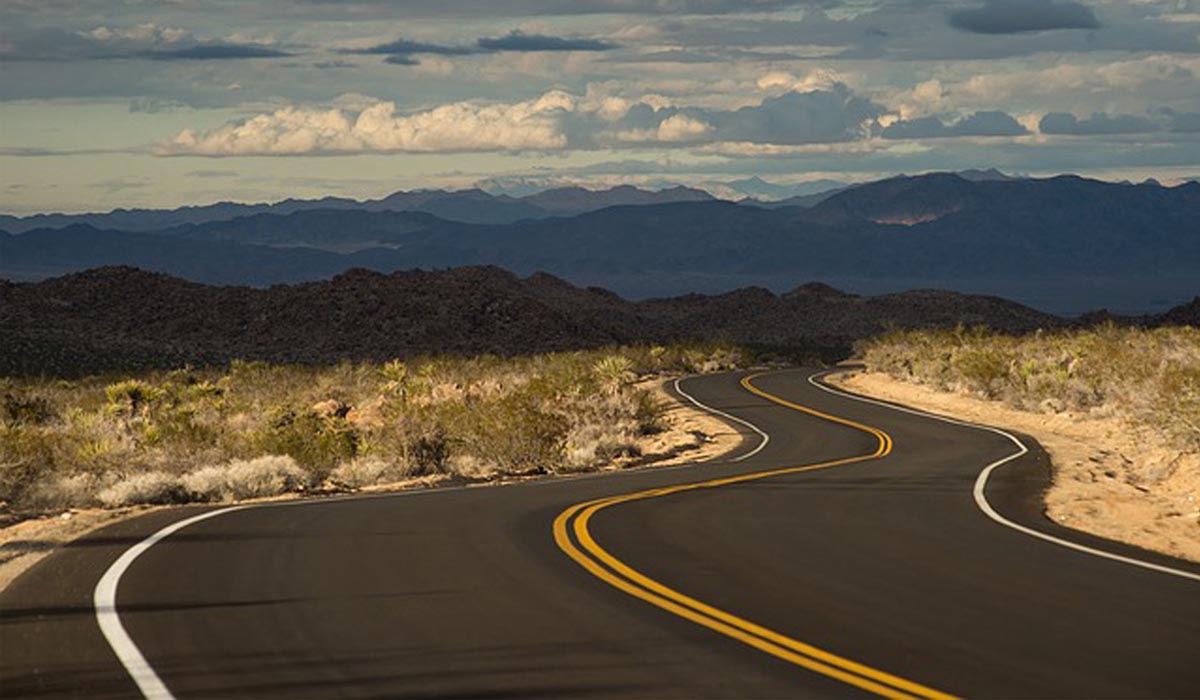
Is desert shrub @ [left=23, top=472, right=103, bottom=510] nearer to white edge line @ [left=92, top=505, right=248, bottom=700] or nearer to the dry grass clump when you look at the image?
white edge line @ [left=92, top=505, right=248, bottom=700]

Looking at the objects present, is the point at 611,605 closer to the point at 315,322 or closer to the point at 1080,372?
the point at 1080,372

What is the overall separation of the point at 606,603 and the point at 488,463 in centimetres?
1574

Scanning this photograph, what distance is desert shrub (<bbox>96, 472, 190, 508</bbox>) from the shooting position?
20125 mm

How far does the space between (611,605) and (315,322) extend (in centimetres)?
9991

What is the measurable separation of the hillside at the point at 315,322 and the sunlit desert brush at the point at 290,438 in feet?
125

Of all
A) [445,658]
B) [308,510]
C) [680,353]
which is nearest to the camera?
[445,658]

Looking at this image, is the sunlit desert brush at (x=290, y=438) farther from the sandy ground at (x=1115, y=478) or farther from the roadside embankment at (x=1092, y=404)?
the roadside embankment at (x=1092, y=404)

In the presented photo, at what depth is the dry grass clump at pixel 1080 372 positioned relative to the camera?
2720cm

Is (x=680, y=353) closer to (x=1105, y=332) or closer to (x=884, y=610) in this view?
(x=1105, y=332)

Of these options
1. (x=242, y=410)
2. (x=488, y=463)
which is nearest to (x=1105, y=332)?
(x=242, y=410)

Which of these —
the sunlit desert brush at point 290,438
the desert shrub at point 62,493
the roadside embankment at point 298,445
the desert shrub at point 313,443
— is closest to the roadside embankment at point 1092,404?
the roadside embankment at point 298,445

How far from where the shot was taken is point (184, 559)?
13.8 m

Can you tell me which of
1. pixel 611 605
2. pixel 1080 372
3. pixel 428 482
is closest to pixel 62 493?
pixel 428 482

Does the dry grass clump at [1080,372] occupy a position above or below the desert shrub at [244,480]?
below
